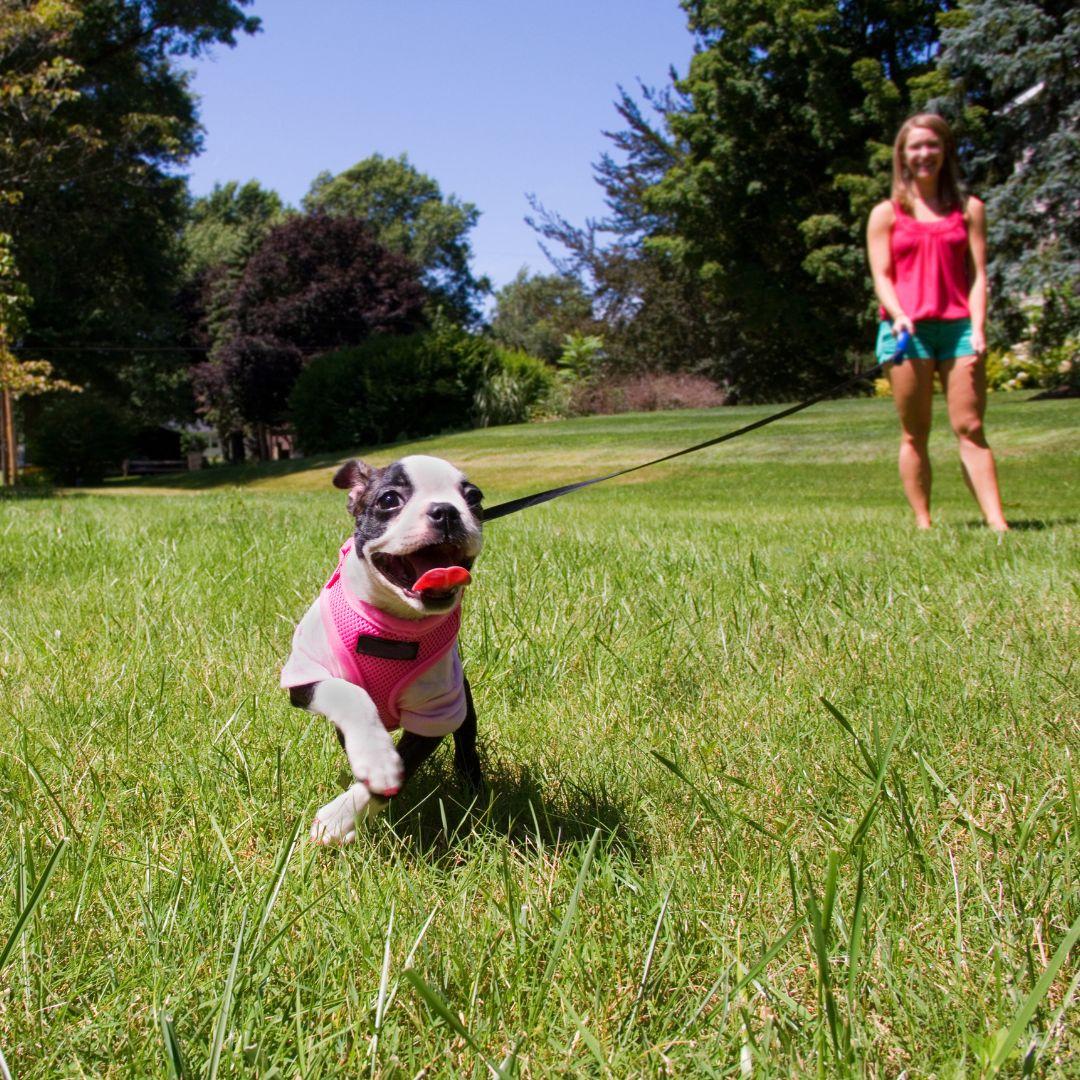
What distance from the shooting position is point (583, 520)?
7.98m

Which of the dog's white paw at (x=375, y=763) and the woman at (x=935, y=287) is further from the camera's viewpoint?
the woman at (x=935, y=287)

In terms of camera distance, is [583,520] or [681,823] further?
[583,520]

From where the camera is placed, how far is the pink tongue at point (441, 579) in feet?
6.21

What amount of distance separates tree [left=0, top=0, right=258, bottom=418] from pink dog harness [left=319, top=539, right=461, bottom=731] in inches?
805

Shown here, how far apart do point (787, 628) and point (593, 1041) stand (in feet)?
7.96

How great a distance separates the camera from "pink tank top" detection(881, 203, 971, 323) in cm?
604

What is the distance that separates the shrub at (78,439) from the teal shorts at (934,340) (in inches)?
1215

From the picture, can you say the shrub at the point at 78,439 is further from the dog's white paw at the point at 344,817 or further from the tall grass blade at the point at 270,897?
the tall grass blade at the point at 270,897

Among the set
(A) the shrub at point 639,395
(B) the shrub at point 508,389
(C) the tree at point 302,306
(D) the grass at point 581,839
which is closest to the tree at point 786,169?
(A) the shrub at point 639,395

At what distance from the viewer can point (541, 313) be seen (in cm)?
6238

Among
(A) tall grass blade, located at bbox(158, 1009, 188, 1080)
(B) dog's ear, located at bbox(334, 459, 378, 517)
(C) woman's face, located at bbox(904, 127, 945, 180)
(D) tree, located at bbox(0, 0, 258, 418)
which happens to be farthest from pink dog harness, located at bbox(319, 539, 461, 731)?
(D) tree, located at bbox(0, 0, 258, 418)

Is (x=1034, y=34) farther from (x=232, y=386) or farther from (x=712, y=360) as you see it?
(x=232, y=386)

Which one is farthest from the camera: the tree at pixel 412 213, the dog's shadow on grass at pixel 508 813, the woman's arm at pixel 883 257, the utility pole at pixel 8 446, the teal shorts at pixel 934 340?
the tree at pixel 412 213

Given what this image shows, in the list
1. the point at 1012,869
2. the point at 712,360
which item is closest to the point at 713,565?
the point at 1012,869
